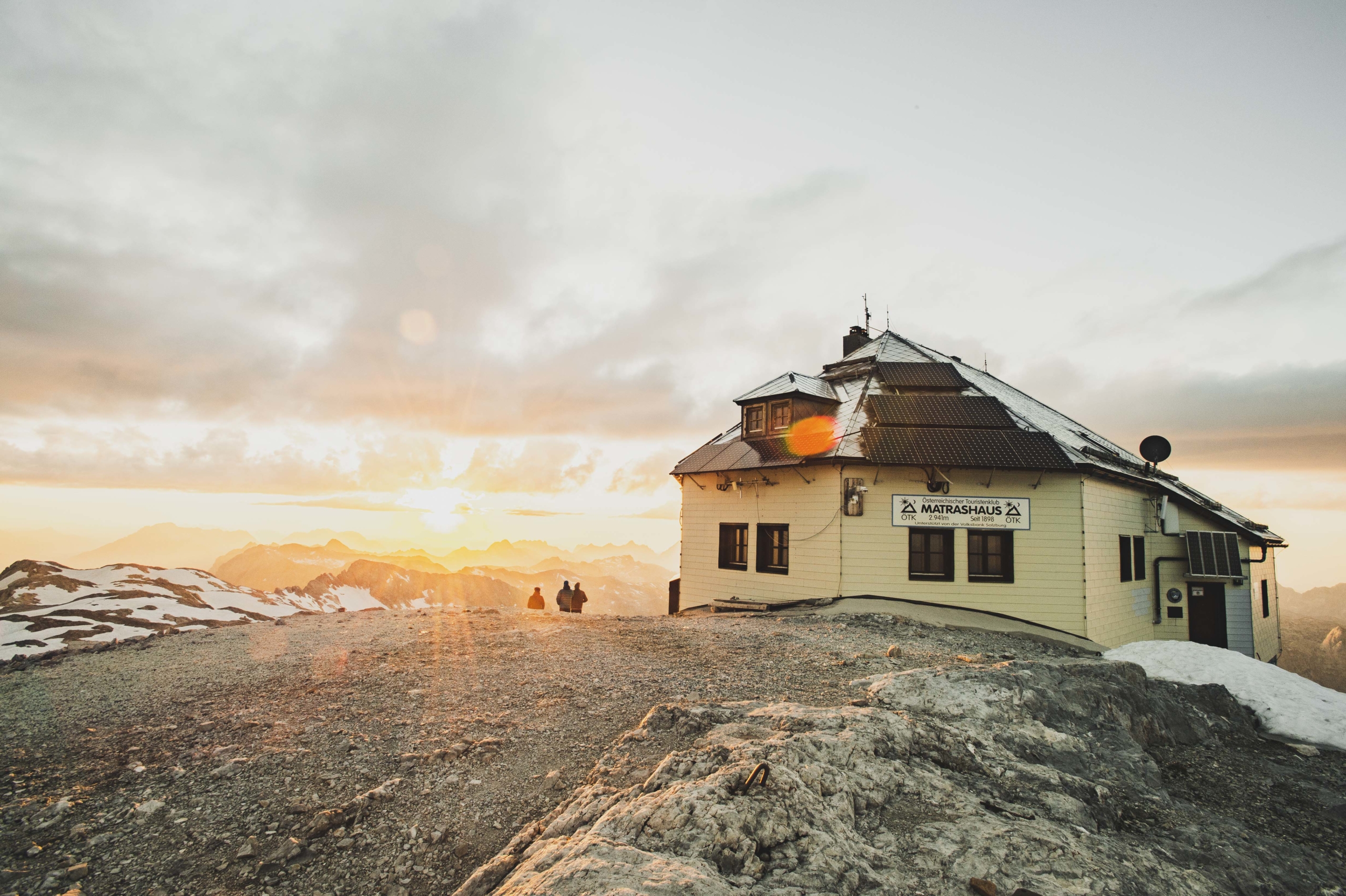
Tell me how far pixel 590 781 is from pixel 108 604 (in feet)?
60.2

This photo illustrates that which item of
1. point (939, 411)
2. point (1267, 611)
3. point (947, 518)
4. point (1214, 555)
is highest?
point (939, 411)

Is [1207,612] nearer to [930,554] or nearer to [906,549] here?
[930,554]

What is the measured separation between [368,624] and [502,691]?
7184 millimetres

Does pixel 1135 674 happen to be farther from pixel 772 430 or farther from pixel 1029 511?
pixel 772 430

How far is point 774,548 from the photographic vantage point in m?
16.7

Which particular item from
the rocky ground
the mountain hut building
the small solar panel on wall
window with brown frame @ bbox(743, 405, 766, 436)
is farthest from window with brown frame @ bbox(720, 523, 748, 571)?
the small solar panel on wall

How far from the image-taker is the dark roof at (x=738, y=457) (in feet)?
54.2

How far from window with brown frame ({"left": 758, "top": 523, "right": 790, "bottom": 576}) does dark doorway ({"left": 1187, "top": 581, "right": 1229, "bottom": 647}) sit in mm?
13716

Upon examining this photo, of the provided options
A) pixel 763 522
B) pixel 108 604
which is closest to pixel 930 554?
pixel 763 522

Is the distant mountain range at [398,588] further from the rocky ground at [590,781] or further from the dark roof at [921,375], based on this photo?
the rocky ground at [590,781]

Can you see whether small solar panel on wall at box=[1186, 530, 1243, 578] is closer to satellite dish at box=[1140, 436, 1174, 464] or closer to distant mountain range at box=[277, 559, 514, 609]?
satellite dish at box=[1140, 436, 1174, 464]

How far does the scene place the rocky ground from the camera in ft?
10.9

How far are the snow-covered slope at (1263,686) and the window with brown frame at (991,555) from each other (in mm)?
5962

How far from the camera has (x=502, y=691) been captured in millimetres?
6977
